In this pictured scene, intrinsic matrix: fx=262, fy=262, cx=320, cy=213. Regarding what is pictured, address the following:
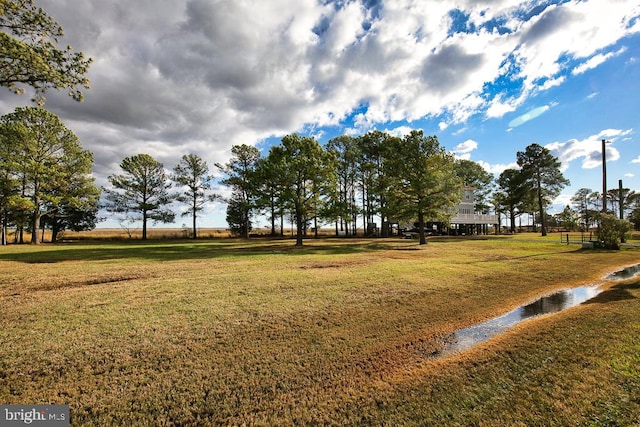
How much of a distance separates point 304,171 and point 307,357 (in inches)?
852

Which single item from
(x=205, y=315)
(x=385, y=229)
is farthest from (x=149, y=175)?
(x=205, y=315)

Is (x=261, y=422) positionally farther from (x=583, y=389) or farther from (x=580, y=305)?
(x=580, y=305)

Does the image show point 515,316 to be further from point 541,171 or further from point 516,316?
point 541,171

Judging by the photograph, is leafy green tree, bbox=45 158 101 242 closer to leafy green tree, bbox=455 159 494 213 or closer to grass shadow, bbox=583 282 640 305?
grass shadow, bbox=583 282 640 305

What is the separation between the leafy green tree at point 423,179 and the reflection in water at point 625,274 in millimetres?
14645

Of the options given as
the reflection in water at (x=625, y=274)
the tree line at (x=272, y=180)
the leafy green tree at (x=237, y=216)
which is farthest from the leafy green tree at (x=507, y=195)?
the leafy green tree at (x=237, y=216)

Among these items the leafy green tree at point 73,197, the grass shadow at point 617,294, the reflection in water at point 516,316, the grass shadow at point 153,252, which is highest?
the leafy green tree at point 73,197

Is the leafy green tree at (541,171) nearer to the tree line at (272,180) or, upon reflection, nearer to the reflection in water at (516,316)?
the tree line at (272,180)

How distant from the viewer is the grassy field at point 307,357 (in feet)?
11.2

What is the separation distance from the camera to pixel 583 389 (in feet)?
12.0

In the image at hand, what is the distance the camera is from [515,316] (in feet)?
23.5

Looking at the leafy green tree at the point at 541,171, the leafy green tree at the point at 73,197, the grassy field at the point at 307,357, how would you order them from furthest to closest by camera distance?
1. the leafy green tree at the point at 541,171
2. the leafy green tree at the point at 73,197
3. the grassy field at the point at 307,357

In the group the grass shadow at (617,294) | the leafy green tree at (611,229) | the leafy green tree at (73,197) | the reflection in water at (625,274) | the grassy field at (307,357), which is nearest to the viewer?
the grassy field at (307,357)

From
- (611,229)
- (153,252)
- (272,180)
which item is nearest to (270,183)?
(272,180)
